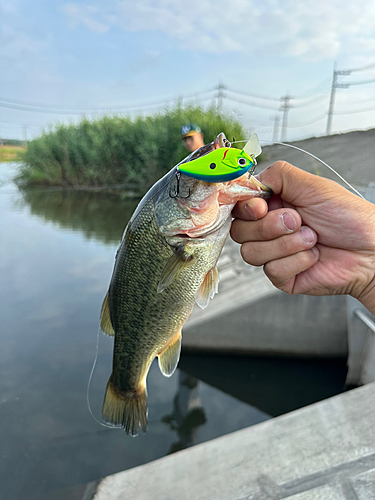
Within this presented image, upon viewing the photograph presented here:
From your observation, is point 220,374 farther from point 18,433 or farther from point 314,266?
point 314,266

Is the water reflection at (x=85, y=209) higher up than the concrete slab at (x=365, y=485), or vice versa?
the concrete slab at (x=365, y=485)

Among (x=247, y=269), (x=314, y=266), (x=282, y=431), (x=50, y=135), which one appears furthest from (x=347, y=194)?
(x=50, y=135)

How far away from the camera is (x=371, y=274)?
1.72 metres

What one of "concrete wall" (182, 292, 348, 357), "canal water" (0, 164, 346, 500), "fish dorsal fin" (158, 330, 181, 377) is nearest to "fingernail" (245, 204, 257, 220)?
"fish dorsal fin" (158, 330, 181, 377)

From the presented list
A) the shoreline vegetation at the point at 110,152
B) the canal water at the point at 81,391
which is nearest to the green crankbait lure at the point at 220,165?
the canal water at the point at 81,391

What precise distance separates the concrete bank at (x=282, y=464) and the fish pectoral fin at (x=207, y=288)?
1109 millimetres

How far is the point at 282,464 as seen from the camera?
197cm

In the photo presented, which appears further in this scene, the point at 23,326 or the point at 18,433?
the point at 23,326

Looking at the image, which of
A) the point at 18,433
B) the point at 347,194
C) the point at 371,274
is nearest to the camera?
the point at 347,194

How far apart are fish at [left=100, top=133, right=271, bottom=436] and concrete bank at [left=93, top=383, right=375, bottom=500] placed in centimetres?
49

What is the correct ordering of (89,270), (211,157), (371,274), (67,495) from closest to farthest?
(211,157) < (371,274) < (67,495) < (89,270)

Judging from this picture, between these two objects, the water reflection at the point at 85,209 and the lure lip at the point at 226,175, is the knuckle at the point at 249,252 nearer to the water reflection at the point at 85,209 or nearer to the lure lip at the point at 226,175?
the lure lip at the point at 226,175

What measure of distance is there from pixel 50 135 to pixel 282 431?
66.7ft

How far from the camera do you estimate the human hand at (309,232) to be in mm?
1521
